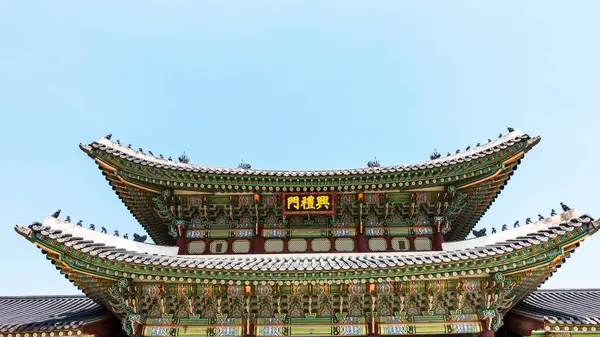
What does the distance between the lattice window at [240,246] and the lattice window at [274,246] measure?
0.67 m

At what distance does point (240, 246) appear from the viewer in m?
13.3

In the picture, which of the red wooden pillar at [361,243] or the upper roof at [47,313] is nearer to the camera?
the upper roof at [47,313]

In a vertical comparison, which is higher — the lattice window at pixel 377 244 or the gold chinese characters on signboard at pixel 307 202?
the gold chinese characters on signboard at pixel 307 202

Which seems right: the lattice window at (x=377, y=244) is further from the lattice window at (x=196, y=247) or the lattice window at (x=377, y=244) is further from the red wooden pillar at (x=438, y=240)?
the lattice window at (x=196, y=247)

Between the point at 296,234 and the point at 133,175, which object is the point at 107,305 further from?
the point at 296,234

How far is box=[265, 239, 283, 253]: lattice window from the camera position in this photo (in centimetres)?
1324

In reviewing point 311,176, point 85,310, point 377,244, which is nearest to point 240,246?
point 311,176

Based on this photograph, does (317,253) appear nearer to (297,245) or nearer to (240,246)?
(297,245)

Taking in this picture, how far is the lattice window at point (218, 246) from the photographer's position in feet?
43.5

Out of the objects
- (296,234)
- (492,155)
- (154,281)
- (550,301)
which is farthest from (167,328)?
(550,301)

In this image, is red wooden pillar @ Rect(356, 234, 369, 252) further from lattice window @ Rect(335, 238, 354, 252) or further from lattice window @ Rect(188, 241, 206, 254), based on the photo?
lattice window @ Rect(188, 241, 206, 254)

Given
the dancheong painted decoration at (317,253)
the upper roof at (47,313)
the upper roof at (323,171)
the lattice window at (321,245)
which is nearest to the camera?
the dancheong painted decoration at (317,253)

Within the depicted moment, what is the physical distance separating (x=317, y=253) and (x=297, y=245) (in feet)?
2.55

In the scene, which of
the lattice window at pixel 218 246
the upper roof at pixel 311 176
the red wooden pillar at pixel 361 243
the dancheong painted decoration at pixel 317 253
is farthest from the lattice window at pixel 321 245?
the lattice window at pixel 218 246
